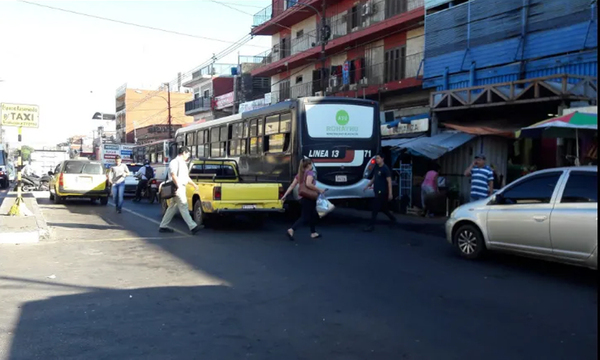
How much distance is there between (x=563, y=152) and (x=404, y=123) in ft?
21.3

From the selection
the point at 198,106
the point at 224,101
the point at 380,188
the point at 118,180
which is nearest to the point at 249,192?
the point at 380,188

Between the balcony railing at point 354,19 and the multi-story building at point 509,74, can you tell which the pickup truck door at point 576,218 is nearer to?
the multi-story building at point 509,74

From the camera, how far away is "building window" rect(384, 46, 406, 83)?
76.8 feet

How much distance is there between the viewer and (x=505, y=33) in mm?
18062

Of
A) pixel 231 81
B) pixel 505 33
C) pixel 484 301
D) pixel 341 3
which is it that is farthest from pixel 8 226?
pixel 231 81

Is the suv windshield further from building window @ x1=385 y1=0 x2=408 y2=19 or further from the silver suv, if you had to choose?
building window @ x1=385 y1=0 x2=408 y2=19

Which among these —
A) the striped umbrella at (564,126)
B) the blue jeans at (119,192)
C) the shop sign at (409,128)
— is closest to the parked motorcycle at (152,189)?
the blue jeans at (119,192)

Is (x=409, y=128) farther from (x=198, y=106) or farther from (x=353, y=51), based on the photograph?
(x=198, y=106)

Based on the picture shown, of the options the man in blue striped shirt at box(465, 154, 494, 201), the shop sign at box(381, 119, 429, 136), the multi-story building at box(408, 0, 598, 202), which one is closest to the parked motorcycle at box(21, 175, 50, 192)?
the shop sign at box(381, 119, 429, 136)

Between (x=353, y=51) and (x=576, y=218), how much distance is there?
21.8 metres

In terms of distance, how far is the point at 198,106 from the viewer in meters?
46.9

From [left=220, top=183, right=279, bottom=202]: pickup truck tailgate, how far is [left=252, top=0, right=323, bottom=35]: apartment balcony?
20.0 metres

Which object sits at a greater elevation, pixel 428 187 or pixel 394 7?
pixel 394 7

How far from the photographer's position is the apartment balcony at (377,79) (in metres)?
22.5
